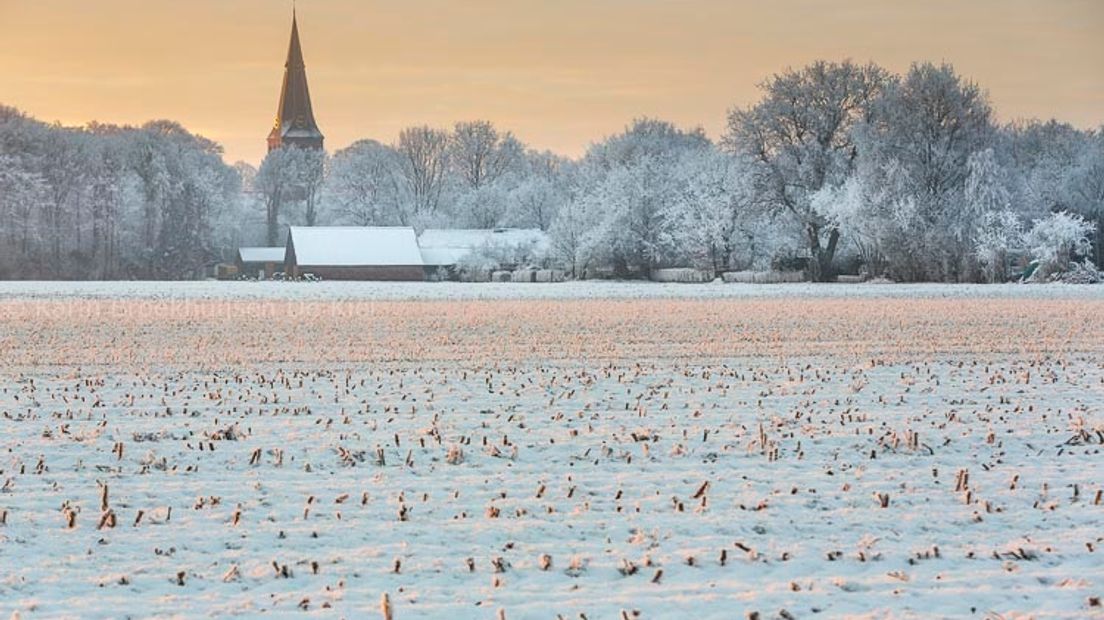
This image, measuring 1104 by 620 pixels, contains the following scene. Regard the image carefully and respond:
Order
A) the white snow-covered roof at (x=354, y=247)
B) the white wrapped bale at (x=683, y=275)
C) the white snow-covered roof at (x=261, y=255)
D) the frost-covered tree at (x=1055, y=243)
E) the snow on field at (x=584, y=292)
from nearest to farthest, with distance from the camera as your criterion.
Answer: the snow on field at (x=584, y=292) < the frost-covered tree at (x=1055, y=243) < the white wrapped bale at (x=683, y=275) < the white snow-covered roof at (x=354, y=247) < the white snow-covered roof at (x=261, y=255)

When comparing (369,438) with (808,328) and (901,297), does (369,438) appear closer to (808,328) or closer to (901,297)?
(808,328)

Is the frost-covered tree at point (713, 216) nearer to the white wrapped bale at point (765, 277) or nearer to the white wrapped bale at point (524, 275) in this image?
the white wrapped bale at point (765, 277)

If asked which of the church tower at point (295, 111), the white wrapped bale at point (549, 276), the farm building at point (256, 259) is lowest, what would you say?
the white wrapped bale at point (549, 276)

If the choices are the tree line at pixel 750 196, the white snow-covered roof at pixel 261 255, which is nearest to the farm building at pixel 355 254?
the tree line at pixel 750 196

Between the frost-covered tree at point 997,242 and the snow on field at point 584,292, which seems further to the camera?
the frost-covered tree at point 997,242

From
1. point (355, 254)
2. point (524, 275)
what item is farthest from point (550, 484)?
point (355, 254)

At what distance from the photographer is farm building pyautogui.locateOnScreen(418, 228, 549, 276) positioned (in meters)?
87.6

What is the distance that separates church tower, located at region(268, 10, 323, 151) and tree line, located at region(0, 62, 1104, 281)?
1138 inches

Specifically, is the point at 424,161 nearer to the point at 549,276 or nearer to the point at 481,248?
the point at 481,248

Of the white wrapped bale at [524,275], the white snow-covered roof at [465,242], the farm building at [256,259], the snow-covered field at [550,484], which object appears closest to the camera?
the snow-covered field at [550,484]

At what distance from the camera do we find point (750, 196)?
71.6 metres

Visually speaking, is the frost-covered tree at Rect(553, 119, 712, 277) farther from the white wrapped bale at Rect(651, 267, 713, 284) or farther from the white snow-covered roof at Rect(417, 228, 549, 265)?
the white snow-covered roof at Rect(417, 228, 549, 265)

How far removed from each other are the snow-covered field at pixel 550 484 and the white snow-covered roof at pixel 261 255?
273 ft

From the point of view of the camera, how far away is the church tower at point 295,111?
479ft
